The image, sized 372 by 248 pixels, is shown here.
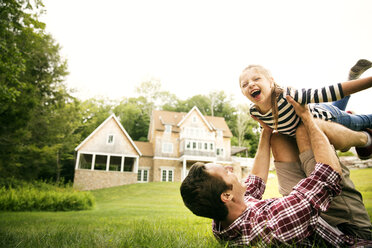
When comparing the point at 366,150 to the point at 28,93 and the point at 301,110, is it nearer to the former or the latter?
the point at 301,110

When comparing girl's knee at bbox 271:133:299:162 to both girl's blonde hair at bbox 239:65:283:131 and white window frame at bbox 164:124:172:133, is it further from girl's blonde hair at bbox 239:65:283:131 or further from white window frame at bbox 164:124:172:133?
white window frame at bbox 164:124:172:133

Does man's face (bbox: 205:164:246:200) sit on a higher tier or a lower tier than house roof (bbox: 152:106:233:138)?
lower

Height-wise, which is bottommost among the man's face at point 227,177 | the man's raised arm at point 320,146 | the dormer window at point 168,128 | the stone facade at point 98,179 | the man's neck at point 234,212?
the stone facade at point 98,179

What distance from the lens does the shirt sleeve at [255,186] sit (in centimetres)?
235

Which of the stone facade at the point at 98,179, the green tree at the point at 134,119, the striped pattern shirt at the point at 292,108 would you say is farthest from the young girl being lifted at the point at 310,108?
the green tree at the point at 134,119

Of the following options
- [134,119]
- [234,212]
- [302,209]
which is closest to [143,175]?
[134,119]

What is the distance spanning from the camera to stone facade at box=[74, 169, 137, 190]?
2227 centimetres

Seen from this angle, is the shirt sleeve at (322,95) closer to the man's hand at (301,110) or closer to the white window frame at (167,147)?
the man's hand at (301,110)

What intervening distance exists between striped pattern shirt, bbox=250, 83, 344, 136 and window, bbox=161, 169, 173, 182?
84.0 feet

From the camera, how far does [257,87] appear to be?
2607 millimetres

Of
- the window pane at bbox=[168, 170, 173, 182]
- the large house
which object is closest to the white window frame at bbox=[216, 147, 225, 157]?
the large house

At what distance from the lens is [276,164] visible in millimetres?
2547

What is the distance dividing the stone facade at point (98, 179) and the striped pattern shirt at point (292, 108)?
22.5 m

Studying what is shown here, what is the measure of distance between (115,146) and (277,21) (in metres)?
22.5
